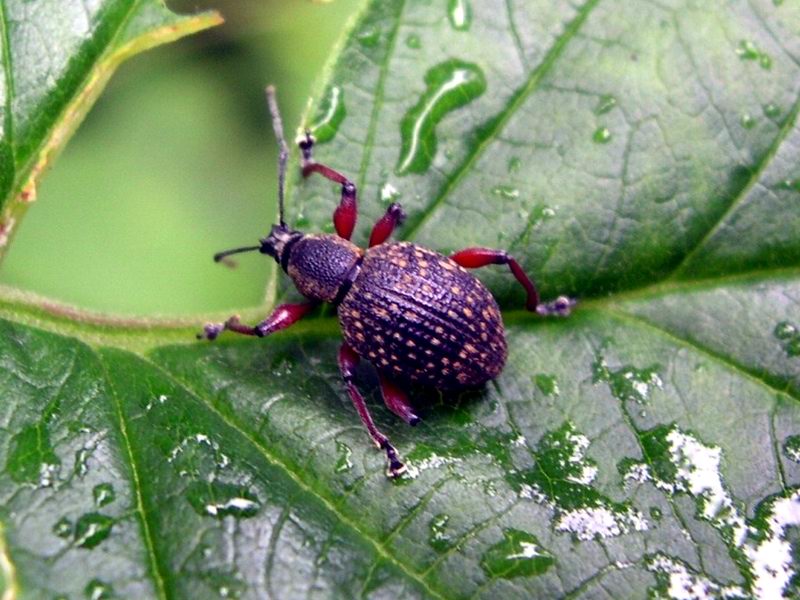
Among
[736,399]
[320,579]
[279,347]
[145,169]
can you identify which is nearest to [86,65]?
[279,347]

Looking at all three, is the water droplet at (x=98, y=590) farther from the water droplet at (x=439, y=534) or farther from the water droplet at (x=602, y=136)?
the water droplet at (x=602, y=136)

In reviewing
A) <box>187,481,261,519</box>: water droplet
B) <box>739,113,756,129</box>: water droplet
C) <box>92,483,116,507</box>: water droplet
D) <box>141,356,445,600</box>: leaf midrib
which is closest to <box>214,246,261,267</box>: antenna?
<box>141,356,445,600</box>: leaf midrib

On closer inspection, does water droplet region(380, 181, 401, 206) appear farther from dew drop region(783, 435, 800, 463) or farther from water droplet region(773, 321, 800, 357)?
dew drop region(783, 435, 800, 463)

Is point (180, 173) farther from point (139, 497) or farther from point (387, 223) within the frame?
point (139, 497)

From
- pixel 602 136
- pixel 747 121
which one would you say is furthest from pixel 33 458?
pixel 747 121

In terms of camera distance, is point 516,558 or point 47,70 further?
point 47,70

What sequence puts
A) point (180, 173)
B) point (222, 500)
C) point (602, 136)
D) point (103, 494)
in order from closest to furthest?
point (103, 494) < point (222, 500) < point (602, 136) < point (180, 173)

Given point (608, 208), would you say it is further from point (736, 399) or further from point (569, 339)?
point (736, 399)

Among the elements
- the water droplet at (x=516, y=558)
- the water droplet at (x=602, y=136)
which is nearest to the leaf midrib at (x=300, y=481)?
the water droplet at (x=516, y=558)
